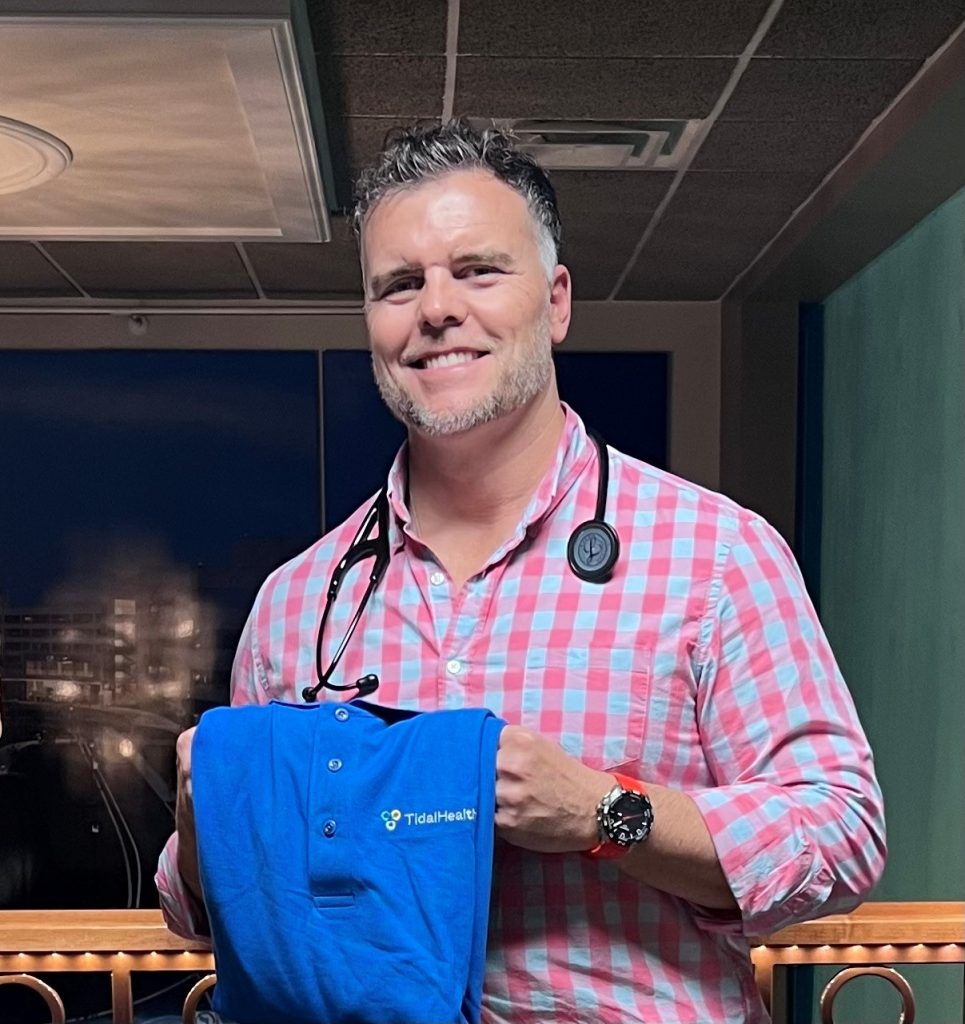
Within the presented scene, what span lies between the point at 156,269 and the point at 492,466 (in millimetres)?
3484

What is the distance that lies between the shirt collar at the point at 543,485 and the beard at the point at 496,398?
0.06 m

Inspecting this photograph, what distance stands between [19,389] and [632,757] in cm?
→ 448

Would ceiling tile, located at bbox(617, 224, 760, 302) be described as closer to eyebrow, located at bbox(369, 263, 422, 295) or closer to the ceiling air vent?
the ceiling air vent

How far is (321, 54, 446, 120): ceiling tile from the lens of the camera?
2484 mm

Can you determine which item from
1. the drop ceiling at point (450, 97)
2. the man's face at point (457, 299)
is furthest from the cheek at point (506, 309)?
the drop ceiling at point (450, 97)

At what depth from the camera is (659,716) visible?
3.24 feet

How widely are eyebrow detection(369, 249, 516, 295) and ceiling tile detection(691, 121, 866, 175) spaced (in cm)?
201

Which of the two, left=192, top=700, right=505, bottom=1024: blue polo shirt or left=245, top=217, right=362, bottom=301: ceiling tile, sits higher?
left=245, top=217, right=362, bottom=301: ceiling tile

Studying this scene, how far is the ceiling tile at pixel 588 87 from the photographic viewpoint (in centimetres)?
250

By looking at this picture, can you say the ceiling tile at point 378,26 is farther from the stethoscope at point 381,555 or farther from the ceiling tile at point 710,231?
the stethoscope at point 381,555

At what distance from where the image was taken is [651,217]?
12.0 feet

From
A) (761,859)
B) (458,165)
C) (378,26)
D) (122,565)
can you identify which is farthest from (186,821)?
(122,565)

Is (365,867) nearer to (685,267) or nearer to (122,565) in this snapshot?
(685,267)

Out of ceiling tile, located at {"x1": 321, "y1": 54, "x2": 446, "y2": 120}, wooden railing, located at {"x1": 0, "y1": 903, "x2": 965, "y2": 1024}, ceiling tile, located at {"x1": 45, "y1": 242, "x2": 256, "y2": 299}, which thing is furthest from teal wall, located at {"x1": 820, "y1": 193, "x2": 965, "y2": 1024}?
ceiling tile, located at {"x1": 45, "y1": 242, "x2": 256, "y2": 299}
